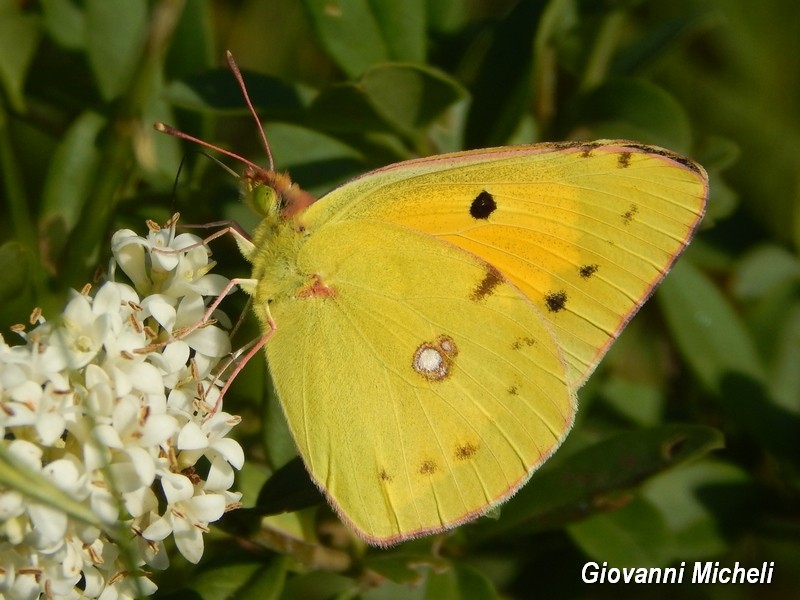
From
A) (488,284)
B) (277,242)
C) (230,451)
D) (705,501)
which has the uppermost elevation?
(488,284)

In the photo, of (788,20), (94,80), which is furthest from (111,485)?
(788,20)

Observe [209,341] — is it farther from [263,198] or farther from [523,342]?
[523,342]

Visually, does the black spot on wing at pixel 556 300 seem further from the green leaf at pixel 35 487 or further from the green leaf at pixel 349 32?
the green leaf at pixel 35 487

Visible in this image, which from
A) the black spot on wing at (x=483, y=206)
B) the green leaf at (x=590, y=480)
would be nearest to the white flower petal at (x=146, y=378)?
the black spot on wing at (x=483, y=206)

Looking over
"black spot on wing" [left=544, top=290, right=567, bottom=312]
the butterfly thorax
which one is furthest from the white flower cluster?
"black spot on wing" [left=544, top=290, right=567, bottom=312]

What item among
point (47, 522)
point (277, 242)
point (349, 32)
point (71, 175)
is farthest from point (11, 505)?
point (349, 32)

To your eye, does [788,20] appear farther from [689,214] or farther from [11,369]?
[11,369]
